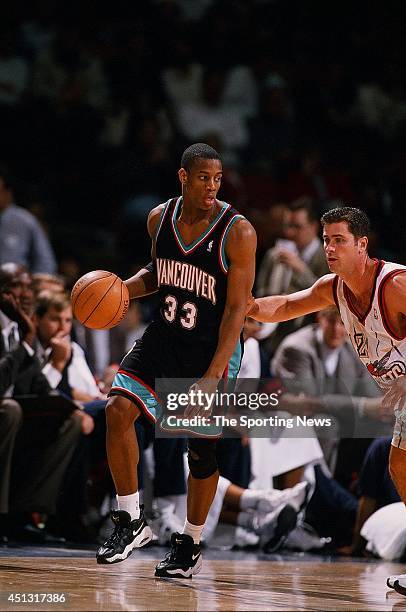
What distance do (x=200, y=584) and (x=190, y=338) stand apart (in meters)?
1.13

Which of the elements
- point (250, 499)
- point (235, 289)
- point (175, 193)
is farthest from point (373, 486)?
point (175, 193)

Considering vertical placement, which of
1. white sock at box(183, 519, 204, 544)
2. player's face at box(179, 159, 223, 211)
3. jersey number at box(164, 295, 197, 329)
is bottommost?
white sock at box(183, 519, 204, 544)

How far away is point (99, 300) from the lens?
534 centimetres

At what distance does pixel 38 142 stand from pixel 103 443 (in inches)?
169

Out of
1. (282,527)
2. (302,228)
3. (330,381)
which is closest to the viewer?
Answer: (282,527)

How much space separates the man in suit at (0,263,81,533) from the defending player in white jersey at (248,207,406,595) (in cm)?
257

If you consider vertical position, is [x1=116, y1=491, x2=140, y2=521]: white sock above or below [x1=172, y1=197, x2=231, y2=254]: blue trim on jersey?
below

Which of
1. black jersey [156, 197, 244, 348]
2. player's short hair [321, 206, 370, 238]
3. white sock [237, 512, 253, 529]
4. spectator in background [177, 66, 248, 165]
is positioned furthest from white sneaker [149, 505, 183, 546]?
spectator in background [177, 66, 248, 165]

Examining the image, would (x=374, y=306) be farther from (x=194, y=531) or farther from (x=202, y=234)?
(x=194, y=531)

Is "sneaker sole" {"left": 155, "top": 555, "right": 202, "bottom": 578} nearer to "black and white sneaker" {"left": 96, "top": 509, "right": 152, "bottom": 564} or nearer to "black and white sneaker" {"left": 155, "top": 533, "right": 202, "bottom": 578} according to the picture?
"black and white sneaker" {"left": 155, "top": 533, "right": 202, "bottom": 578}

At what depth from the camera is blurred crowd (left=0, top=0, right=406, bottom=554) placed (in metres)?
7.30

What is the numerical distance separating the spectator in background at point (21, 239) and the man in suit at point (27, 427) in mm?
1759

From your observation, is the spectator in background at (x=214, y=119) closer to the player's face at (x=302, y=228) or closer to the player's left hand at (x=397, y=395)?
the player's face at (x=302, y=228)

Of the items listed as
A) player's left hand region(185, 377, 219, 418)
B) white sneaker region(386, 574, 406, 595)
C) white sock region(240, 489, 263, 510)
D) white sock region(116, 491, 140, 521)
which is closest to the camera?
white sneaker region(386, 574, 406, 595)
